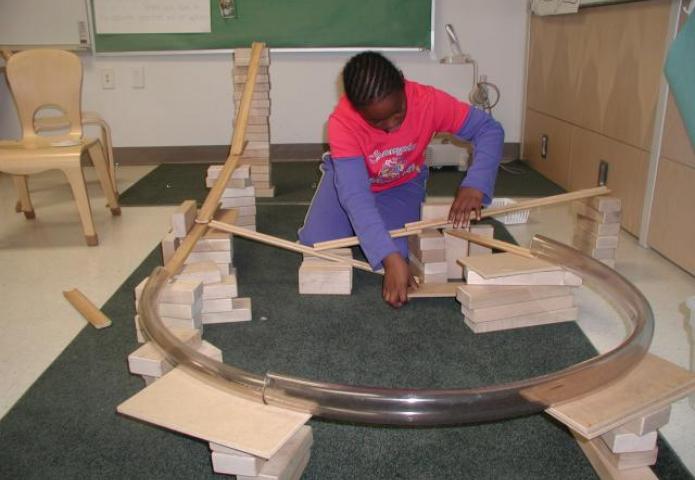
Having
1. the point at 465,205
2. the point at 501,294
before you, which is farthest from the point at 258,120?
the point at 501,294

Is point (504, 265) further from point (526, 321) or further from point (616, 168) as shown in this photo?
point (616, 168)

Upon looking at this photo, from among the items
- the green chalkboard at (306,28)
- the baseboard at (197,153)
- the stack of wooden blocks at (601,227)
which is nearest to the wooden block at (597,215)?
the stack of wooden blocks at (601,227)

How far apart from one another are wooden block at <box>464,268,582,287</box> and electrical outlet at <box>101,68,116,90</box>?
319 centimetres

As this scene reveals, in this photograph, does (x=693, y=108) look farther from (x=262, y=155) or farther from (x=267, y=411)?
(x=262, y=155)

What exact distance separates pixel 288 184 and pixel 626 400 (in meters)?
2.74

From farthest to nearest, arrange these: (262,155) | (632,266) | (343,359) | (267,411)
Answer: (262,155) < (632,266) < (343,359) < (267,411)

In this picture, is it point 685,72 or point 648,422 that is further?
point 685,72

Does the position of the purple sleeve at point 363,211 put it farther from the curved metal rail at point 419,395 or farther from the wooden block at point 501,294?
the curved metal rail at point 419,395

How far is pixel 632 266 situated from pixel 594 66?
1.18 meters

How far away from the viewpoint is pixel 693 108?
1.24 metres

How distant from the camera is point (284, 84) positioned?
414 centimetres

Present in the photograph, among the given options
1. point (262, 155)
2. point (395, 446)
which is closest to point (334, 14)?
point (262, 155)

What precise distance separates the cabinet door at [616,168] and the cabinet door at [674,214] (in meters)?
0.12

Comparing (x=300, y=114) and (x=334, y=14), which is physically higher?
(x=334, y=14)
